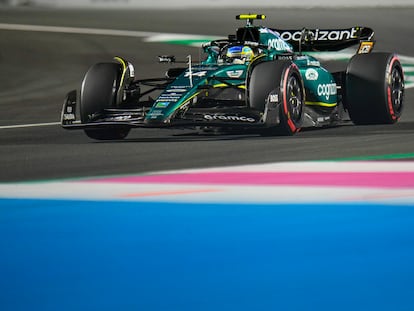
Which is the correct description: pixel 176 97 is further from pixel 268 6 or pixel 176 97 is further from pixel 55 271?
pixel 268 6

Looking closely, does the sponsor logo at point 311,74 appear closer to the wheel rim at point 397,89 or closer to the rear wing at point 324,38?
the wheel rim at point 397,89

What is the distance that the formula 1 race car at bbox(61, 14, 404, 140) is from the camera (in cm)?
1032

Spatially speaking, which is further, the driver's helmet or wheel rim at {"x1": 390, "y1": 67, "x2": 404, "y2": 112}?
wheel rim at {"x1": 390, "y1": 67, "x2": 404, "y2": 112}

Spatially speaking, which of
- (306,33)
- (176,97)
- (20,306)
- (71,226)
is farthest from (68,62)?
(20,306)

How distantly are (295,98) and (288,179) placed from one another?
3.00 metres

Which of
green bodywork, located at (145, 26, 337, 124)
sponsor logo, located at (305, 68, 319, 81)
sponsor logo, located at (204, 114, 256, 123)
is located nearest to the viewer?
sponsor logo, located at (204, 114, 256, 123)

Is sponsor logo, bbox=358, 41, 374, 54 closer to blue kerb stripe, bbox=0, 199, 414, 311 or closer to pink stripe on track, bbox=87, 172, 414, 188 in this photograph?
pink stripe on track, bbox=87, 172, 414, 188

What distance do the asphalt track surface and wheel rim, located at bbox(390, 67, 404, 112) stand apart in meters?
0.24

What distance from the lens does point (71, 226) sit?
6.18m

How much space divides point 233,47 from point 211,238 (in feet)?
19.2

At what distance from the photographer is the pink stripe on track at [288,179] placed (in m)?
7.67

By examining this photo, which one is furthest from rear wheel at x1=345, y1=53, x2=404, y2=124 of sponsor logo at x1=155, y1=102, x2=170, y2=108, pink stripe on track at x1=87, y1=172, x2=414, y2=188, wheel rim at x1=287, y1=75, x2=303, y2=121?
pink stripe on track at x1=87, y1=172, x2=414, y2=188

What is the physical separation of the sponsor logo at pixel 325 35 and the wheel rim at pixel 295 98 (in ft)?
6.39

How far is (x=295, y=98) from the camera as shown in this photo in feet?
35.4
